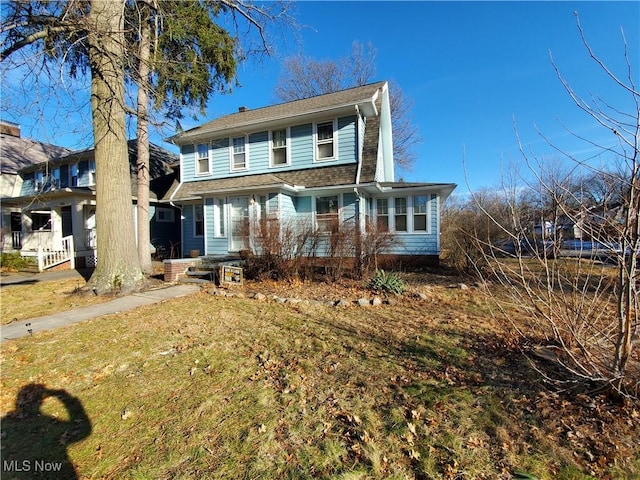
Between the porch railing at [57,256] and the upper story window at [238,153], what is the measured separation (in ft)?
27.2

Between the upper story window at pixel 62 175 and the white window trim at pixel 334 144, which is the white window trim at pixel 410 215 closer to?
the white window trim at pixel 334 144

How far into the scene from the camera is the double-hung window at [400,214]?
12.6 meters

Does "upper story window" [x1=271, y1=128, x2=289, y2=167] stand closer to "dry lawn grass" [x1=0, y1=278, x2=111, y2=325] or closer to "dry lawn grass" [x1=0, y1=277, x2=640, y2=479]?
"dry lawn grass" [x1=0, y1=278, x2=111, y2=325]

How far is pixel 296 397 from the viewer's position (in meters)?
3.18

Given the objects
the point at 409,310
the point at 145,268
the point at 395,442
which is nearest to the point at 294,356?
the point at 395,442

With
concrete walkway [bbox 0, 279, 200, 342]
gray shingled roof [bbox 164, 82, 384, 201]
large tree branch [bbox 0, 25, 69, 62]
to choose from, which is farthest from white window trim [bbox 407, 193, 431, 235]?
large tree branch [bbox 0, 25, 69, 62]

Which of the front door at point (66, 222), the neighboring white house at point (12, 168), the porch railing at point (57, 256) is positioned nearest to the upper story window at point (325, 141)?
the porch railing at point (57, 256)

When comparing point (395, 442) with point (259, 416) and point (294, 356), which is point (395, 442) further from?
point (294, 356)

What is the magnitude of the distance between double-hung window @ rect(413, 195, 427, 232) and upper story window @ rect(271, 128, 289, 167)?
5.82m

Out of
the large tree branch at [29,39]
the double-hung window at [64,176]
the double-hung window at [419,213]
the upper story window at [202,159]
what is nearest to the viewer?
the large tree branch at [29,39]

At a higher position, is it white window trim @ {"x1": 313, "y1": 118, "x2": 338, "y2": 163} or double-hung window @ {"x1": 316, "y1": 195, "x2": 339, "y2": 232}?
white window trim @ {"x1": 313, "y1": 118, "x2": 338, "y2": 163}

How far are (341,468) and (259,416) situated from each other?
0.95 m

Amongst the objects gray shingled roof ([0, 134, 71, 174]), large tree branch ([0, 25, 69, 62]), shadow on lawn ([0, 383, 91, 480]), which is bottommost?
shadow on lawn ([0, 383, 91, 480])

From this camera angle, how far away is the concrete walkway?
5461mm
